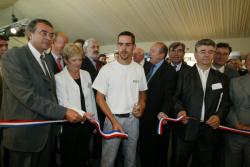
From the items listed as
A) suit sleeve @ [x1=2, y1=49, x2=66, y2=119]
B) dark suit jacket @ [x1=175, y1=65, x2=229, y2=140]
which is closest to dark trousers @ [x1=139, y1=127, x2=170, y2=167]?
dark suit jacket @ [x1=175, y1=65, x2=229, y2=140]

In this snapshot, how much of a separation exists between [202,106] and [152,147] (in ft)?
3.34

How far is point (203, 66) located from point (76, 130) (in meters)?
1.66

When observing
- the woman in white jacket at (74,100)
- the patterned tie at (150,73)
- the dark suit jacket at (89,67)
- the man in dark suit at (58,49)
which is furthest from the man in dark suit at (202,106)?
the man in dark suit at (58,49)

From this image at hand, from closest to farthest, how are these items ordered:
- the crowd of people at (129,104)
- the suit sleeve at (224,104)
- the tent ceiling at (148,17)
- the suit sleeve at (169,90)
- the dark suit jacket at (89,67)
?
the crowd of people at (129,104) < the suit sleeve at (224,104) < the suit sleeve at (169,90) < the dark suit jacket at (89,67) < the tent ceiling at (148,17)

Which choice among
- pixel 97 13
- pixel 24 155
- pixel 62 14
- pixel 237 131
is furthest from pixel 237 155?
pixel 62 14

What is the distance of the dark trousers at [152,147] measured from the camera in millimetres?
3012

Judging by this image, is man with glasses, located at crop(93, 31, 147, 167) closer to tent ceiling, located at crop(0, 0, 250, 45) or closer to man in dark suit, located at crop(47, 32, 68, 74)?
man in dark suit, located at crop(47, 32, 68, 74)

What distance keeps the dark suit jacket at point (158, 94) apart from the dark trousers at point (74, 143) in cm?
89

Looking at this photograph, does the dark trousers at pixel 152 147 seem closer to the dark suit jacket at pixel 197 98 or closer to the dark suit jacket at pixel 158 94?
the dark suit jacket at pixel 158 94

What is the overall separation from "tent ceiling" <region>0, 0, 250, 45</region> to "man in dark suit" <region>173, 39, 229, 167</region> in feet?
22.7

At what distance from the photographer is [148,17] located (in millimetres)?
10672

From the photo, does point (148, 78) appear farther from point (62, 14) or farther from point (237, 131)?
point (62, 14)

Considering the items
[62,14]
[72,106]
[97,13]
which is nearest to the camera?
[72,106]

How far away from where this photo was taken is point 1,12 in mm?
11969
